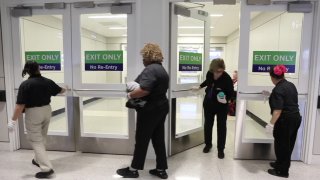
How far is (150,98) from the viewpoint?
8.15 ft

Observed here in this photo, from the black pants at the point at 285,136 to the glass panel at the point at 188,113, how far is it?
1.37m

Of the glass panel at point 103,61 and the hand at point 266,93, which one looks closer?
the hand at point 266,93

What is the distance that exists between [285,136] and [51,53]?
318 cm

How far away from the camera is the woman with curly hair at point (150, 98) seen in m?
2.40

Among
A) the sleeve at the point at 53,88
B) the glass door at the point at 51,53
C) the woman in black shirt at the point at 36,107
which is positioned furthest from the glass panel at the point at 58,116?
the woman in black shirt at the point at 36,107

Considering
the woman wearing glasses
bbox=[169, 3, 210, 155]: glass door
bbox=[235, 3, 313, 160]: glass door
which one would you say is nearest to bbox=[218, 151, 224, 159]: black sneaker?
the woman wearing glasses

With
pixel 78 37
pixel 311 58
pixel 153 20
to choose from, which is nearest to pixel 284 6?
pixel 311 58

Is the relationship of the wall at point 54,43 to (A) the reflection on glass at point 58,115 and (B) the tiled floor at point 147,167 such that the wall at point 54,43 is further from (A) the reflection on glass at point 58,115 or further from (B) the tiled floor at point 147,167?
(B) the tiled floor at point 147,167

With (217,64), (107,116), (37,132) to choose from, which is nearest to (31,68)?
(37,132)

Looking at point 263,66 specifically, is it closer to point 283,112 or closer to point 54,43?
point 283,112

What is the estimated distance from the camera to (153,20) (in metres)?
3.03

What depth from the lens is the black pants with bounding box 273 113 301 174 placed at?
258 cm

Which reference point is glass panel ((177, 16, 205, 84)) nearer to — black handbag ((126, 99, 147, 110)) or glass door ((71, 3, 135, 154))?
glass door ((71, 3, 135, 154))

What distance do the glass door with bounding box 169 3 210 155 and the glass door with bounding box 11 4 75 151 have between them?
149 cm
